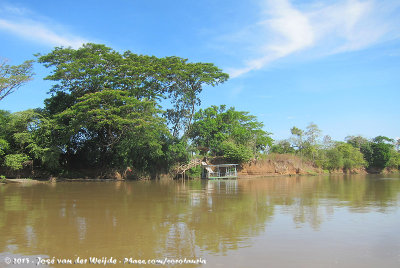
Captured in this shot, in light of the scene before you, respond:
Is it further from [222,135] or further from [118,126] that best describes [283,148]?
[118,126]

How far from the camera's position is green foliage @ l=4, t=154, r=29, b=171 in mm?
22625

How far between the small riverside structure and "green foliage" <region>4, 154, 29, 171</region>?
53.5 feet

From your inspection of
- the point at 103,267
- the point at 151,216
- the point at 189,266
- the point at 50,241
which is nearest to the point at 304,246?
the point at 189,266

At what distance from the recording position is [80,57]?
2636cm

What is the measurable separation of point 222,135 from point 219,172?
455 cm

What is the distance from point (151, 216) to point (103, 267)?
12.4 feet

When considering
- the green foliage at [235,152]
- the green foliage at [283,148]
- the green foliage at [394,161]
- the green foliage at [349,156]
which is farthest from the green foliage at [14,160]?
the green foliage at [394,161]

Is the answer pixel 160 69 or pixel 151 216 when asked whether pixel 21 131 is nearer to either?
pixel 160 69

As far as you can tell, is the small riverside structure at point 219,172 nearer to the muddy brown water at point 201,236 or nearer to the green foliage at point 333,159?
the green foliage at point 333,159

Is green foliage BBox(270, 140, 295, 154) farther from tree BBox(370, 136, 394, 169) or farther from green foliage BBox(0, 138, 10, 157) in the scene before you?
green foliage BBox(0, 138, 10, 157)

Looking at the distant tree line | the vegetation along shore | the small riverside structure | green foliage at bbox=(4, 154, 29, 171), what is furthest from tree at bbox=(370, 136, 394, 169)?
green foliage at bbox=(4, 154, 29, 171)

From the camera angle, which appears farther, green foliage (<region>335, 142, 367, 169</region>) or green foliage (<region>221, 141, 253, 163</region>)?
green foliage (<region>335, 142, 367, 169</region>)

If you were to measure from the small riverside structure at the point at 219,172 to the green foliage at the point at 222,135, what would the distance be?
4.43 ft

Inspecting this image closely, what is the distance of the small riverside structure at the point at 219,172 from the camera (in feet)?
98.6
